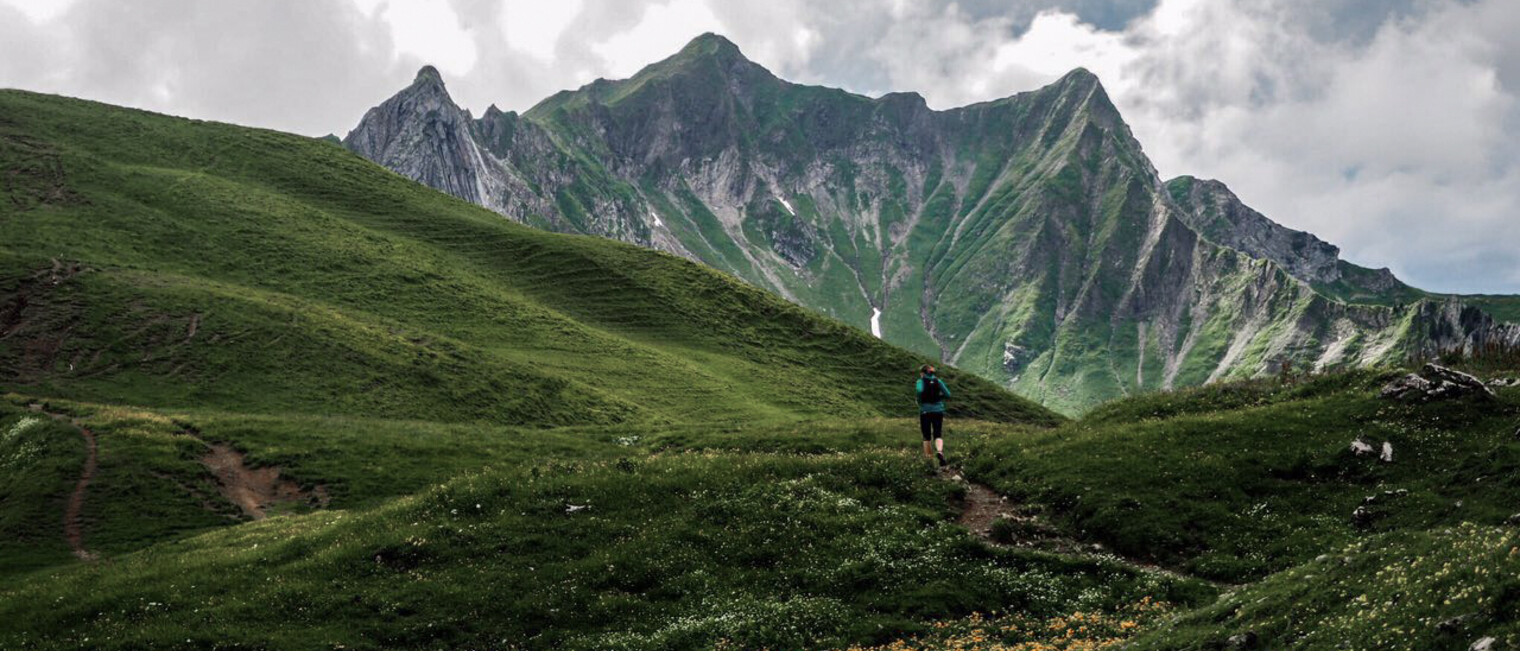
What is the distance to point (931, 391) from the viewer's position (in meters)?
34.5

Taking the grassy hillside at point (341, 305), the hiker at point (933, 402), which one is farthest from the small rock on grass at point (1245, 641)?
the grassy hillside at point (341, 305)

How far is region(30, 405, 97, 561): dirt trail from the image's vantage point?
36375mm

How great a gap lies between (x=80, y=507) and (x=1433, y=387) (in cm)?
5823

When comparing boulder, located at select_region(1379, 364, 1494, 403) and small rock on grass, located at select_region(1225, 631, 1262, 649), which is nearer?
small rock on grass, located at select_region(1225, 631, 1262, 649)

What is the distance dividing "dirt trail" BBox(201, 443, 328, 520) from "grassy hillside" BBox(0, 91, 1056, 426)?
64.2ft

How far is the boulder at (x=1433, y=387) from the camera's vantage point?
30625mm

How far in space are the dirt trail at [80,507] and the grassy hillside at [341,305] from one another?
1863cm

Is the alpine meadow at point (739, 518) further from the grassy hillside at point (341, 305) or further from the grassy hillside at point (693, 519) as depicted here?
the grassy hillside at point (341, 305)

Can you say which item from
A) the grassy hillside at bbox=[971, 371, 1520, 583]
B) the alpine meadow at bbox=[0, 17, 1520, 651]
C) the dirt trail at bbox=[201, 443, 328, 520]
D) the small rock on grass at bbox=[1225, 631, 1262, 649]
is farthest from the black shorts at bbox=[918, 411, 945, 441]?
the dirt trail at bbox=[201, 443, 328, 520]

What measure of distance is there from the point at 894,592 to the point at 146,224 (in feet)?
378

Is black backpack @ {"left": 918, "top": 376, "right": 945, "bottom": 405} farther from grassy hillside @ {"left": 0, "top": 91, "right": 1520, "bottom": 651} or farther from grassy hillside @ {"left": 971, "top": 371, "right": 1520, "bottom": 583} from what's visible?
grassy hillside @ {"left": 971, "top": 371, "right": 1520, "bottom": 583}

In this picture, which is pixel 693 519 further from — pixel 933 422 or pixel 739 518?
pixel 933 422

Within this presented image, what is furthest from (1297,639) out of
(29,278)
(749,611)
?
(29,278)

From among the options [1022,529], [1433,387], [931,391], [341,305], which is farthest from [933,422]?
[341,305]
